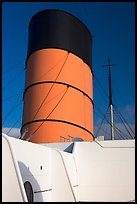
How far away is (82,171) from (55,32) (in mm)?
5902

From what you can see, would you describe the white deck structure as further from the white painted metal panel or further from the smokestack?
the smokestack

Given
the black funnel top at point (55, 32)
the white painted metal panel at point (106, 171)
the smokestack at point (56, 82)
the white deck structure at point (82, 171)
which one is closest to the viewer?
the white deck structure at point (82, 171)

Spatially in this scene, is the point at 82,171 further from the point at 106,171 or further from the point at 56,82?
the point at 56,82

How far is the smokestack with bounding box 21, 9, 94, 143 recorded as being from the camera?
374 inches

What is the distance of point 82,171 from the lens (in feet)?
26.6

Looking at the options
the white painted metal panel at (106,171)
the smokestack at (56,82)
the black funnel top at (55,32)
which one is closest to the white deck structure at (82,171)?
the white painted metal panel at (106,171)

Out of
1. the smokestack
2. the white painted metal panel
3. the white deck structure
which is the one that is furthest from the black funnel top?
the white painted metal panel

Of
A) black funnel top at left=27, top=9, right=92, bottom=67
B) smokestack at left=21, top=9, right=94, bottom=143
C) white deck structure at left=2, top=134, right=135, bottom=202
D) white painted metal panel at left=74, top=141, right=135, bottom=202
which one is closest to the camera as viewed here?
white deck structure at left=2, top=134, right=135, bottom=202

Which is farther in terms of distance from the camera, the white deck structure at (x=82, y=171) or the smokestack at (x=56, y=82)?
the smokestack at (x=56, y=82)

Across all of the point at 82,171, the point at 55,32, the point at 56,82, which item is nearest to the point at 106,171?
the point at 82,171

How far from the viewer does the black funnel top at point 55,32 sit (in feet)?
33.7

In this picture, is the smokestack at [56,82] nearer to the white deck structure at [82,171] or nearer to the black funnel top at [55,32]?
the black funnel top at [55,32]

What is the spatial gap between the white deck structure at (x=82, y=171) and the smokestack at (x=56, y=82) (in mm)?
1258

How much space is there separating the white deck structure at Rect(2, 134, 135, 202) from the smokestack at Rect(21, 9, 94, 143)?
1258 mm
